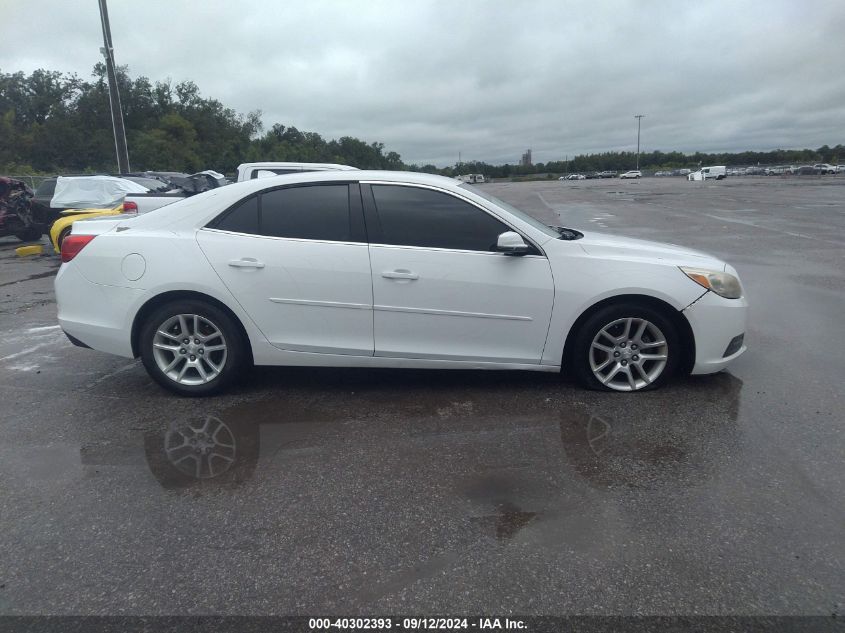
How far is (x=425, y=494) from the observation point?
3.36 m

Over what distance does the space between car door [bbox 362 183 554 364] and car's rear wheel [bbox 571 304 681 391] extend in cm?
34

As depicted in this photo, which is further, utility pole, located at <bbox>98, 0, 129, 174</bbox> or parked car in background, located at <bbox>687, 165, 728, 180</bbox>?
parked car in background, located at <bbox>687, 165, 728, 180</bbox>

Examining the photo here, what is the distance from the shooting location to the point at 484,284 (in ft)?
14.9

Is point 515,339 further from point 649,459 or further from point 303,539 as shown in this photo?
point 303,539

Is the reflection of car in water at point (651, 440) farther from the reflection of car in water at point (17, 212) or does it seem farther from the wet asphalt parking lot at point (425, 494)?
the reflection of car in water at point (17, 212)

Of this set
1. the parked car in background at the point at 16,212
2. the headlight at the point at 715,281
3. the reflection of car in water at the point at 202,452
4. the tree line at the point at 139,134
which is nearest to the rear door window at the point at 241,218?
the reflection of car in water at the point at 202,452

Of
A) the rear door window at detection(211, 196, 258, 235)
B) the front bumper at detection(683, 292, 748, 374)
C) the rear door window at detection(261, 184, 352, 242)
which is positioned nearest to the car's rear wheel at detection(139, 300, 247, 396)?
the rear door window at detection(211, 196, 258, 235)

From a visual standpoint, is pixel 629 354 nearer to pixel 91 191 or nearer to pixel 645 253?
pixel 645 253

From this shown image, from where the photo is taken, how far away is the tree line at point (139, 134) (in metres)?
48.5

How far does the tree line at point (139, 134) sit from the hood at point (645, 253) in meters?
35.8

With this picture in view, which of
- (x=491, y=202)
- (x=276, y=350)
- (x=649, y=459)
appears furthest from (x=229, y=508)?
(x=491, y=202)

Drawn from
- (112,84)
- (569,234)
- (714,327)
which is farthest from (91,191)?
(714,327)

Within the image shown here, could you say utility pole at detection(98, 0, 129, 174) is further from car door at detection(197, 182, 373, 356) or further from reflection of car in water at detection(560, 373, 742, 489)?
reflection of car in water at detection(560, 373, 742, 489)

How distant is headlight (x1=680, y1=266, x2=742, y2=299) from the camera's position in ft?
15.2
